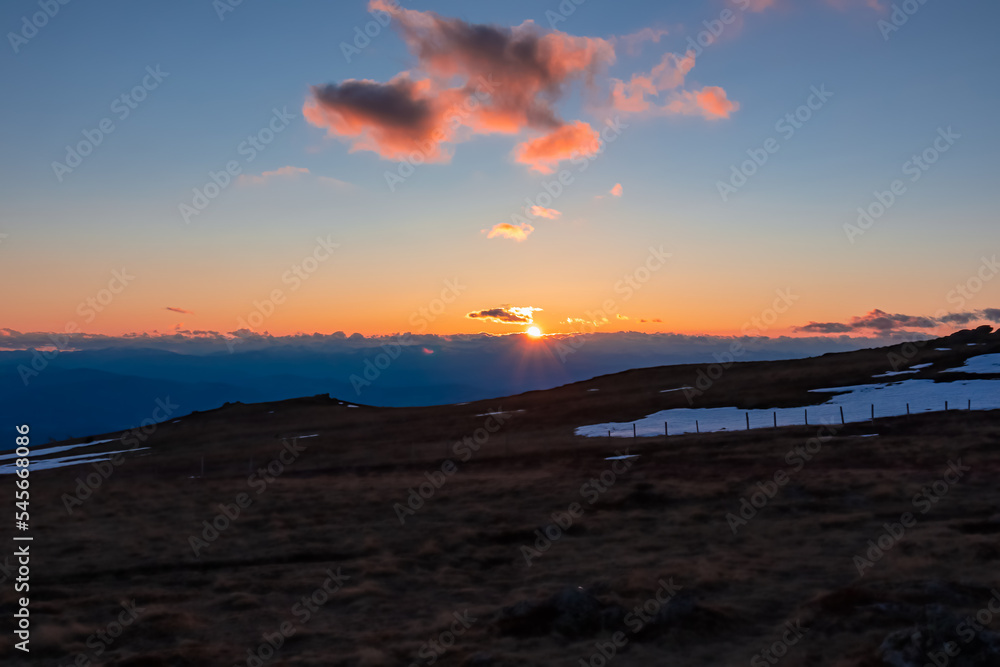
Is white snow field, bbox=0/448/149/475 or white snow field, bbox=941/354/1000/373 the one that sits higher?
white snow field, bbox=941/354/1000/373

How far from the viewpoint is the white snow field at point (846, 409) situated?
192 ft

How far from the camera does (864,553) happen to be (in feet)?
75.5

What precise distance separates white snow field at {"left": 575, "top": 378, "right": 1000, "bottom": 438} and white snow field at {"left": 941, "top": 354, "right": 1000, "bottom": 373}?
713 centimetres

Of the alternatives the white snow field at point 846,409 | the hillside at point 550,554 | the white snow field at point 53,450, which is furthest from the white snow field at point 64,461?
the white snow field at point 846,409

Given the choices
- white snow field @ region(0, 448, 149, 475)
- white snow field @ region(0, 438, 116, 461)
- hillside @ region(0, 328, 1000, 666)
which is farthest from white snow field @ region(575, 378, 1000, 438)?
white snow field @ region(0, 438, 116, 461)

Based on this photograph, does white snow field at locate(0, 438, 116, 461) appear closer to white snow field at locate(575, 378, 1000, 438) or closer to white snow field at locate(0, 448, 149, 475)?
white snow field at locate(0, 448, 149, 475)

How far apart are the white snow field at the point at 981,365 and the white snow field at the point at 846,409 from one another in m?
7.13

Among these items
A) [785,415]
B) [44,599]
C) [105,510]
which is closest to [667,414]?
[785,415]

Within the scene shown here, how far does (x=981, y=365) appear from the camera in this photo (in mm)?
75312

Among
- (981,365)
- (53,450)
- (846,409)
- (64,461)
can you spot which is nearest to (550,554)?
(846,409)

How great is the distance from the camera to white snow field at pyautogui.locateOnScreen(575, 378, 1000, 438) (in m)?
58.6

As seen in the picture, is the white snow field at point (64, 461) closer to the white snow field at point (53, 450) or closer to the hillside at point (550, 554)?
the white snow field at point (53, 450)

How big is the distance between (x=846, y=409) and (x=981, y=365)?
1045 inches

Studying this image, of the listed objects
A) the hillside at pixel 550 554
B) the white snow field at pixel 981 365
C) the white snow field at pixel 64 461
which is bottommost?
the white snow field at pixel 64 461
